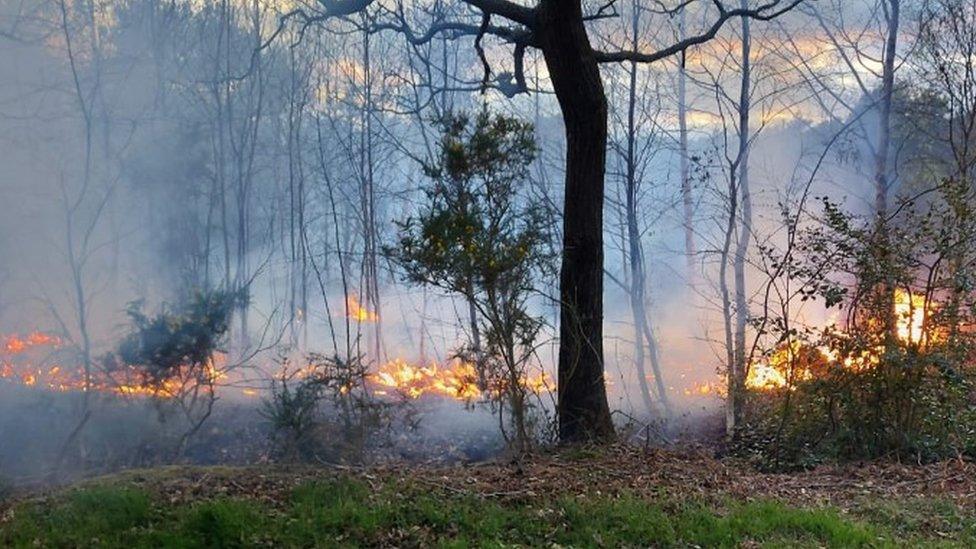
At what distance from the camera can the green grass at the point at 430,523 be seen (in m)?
6.04

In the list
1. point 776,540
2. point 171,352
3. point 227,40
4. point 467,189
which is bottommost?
point 776,540

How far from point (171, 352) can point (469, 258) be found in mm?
6623

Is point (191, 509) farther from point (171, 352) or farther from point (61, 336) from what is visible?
point (61, 336)

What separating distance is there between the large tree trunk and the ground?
5.74 feet

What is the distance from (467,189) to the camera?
8539mm

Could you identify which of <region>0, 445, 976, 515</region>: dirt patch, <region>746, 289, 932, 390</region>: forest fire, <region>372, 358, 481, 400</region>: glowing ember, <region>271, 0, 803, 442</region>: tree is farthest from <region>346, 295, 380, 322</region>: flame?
<region>0, 445, 976, 515</region>: dirt patch

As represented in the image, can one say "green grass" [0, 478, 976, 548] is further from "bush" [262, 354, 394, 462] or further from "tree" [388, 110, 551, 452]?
"bush" [262, 354, 394, 462]

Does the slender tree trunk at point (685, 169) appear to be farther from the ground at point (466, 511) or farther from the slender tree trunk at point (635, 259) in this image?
the ground at point (466, 511)

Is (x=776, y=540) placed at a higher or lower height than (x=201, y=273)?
lower

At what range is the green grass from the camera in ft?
19.8

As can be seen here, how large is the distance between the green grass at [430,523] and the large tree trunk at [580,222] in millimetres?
2834

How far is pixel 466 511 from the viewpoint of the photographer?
6488 mm

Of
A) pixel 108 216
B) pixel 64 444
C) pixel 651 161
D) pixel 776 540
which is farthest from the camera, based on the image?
pixel 651 161

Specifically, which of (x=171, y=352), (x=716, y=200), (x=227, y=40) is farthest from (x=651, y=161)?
(x=171, y=352)
